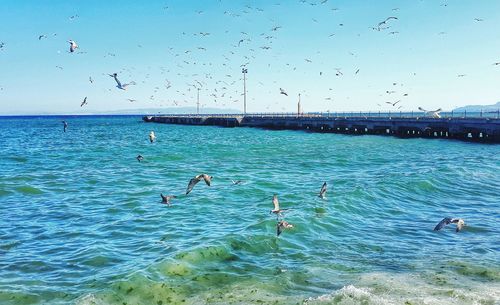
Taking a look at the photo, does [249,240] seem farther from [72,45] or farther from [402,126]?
[402,126]

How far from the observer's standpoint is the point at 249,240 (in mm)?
14023

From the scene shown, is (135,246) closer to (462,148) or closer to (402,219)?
(402,219)

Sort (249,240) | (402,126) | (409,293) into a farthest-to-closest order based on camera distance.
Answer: (402,126), (249,240), (409,293)

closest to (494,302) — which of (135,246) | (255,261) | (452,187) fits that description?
(255,261)

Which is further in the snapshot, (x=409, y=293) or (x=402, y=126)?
(x=402, y=126)

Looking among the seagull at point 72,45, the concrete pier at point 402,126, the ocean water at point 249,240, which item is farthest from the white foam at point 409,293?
the concrete pier at point 402,126

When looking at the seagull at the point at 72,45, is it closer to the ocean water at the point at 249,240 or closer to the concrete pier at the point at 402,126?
the ocean water at the point at 249,240

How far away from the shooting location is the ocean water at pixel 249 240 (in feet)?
33.7

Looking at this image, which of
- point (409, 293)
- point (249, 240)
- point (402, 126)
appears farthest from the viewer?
point (402, 126)

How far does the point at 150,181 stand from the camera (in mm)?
26766

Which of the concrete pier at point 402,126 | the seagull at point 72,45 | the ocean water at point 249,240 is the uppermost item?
the seagull at point 72,45

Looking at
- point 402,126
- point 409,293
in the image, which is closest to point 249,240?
point 409,293

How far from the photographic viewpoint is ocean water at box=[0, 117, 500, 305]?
404 inches

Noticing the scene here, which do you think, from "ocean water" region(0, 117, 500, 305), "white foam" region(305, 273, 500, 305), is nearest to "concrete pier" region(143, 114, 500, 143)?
"ocean water" region(0, 117, 500, 305)
